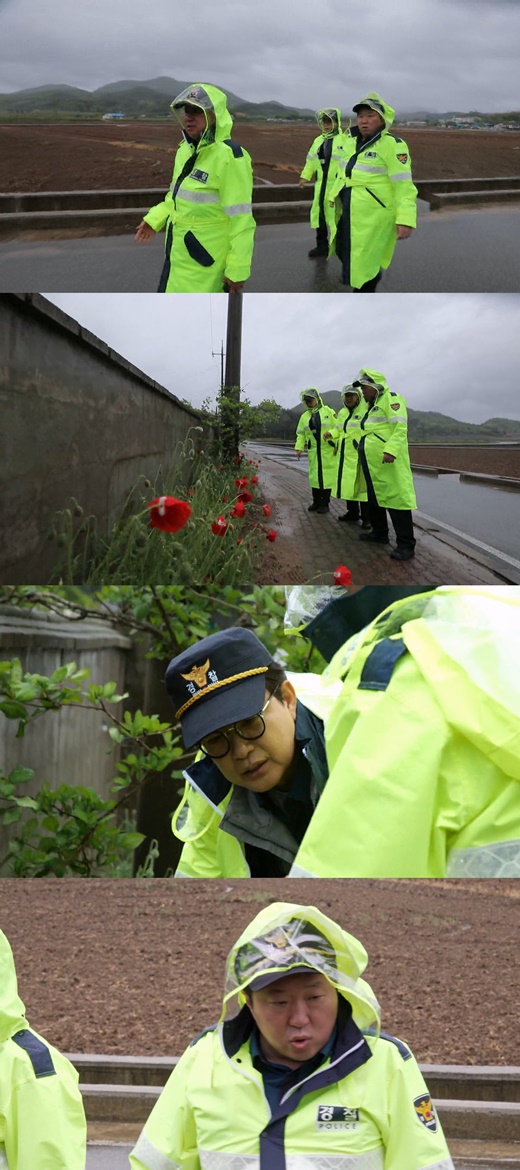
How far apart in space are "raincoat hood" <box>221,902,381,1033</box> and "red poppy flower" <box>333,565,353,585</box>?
1592mm

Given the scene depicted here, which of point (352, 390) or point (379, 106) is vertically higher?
point (379, 106)

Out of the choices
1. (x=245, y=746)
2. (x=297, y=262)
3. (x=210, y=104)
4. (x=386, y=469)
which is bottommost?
(x=245, y=746)

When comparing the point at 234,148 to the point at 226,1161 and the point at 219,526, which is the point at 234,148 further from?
the point at 226,1161

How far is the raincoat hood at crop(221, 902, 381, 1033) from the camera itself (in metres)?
2.55

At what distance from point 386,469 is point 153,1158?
2.42 metres

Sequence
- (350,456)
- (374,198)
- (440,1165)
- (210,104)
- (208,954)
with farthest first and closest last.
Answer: (208,954), (374,198), (210,104), (350,456), (440,1165)

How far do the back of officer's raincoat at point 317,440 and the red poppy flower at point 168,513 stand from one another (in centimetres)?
44

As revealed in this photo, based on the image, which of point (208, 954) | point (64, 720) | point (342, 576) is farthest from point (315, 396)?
point (208, 954)

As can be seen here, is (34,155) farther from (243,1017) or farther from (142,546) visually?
(243,1017)

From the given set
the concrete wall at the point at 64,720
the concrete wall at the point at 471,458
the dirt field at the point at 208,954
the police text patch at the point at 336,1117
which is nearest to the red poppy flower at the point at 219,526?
the concrete wall at the point at 64,720

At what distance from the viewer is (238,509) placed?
4102 millimetres

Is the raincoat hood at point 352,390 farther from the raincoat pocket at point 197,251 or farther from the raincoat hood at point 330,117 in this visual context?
the raincoat hood at point 330,117

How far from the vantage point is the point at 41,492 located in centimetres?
395

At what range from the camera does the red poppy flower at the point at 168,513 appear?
13.2ft
